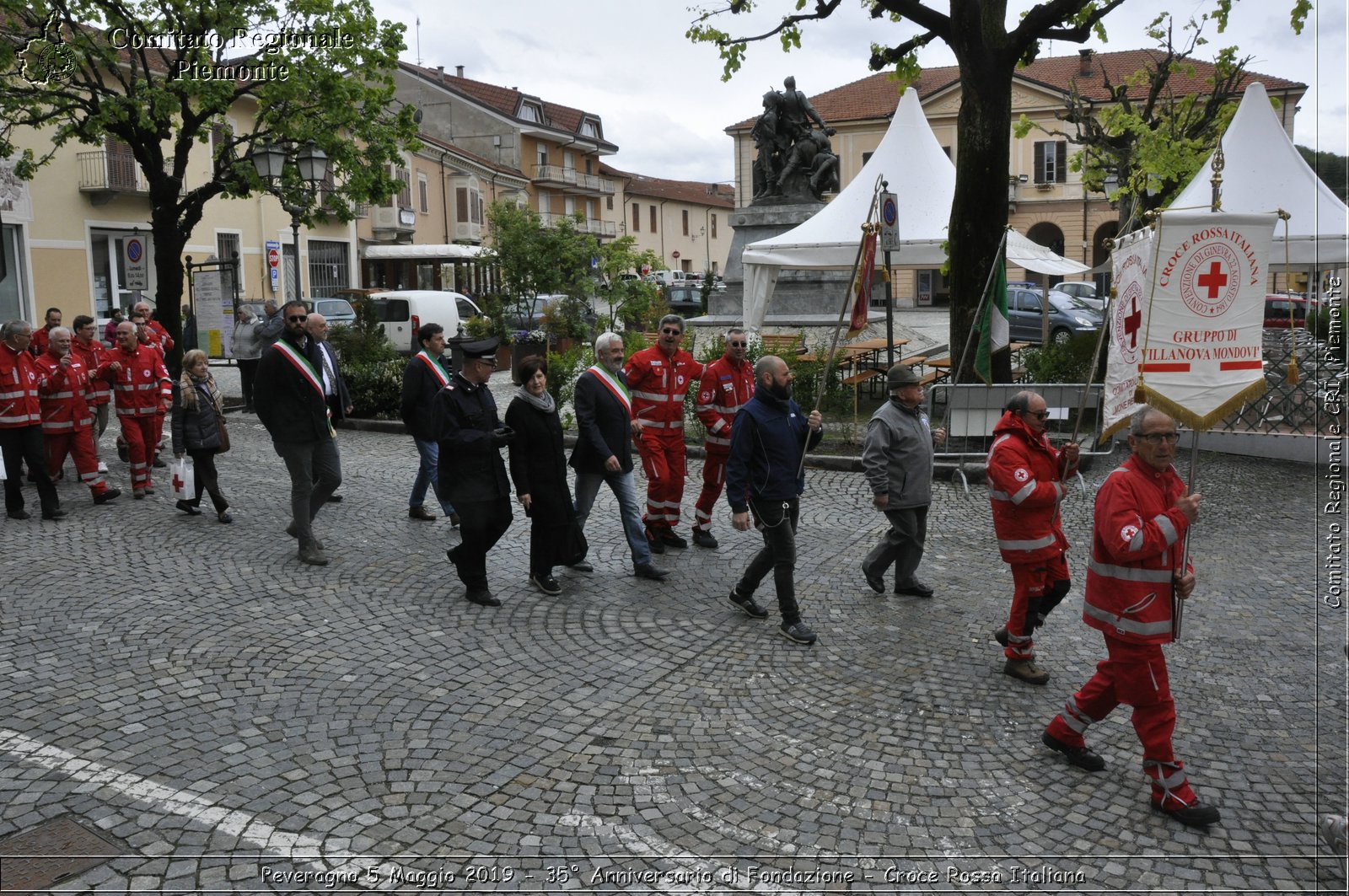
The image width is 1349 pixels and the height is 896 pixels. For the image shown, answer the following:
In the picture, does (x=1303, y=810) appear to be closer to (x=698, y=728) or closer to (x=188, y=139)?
(x=698, y=728)

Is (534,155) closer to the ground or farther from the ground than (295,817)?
farther from the ground

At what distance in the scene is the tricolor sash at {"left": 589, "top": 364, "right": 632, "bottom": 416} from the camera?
8.44 m

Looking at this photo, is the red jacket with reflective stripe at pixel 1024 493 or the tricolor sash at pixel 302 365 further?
the tricolor sash at pixel 302 365

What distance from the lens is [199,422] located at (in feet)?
31.9

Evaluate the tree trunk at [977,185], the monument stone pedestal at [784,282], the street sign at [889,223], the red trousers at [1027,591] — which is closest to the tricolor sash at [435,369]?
the red trousers at [1027,591]

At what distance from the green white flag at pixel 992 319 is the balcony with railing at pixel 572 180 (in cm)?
4983

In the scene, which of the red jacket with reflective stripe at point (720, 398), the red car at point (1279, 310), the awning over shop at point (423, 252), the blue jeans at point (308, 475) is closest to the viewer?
the blue jeans at point (308, 475)

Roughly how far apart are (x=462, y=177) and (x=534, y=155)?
34.5ft

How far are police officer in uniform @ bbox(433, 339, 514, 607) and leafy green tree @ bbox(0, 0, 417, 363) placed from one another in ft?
38.1

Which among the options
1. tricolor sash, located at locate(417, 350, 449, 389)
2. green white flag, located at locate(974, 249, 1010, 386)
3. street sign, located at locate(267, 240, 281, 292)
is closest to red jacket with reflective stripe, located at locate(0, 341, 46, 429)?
tricolor sash, located at locate(417, 350, 449, 389)

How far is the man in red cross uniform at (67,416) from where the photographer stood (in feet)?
34.0

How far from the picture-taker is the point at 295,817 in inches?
176

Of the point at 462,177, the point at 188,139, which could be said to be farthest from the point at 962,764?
the point at 462,177

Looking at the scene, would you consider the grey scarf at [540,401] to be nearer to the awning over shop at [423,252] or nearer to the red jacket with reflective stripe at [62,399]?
the red jacket with reflective stripe at [62,399]
